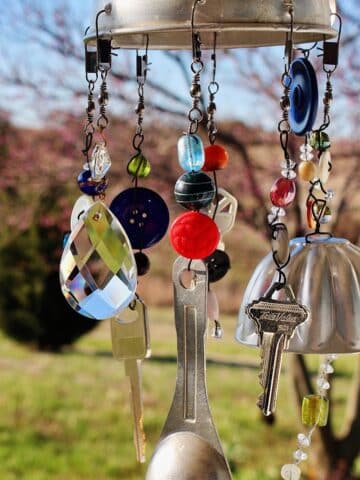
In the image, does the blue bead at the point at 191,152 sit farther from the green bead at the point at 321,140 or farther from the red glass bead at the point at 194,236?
the green bead at the point at 321,140

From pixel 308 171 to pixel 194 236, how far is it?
→ 27 cm

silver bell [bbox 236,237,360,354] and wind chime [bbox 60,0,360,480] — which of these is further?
silver bell [bbox 236,237,360,354]

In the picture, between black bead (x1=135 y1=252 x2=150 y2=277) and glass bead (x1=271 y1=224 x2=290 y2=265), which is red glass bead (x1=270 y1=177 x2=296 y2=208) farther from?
black bead (x1=135 y1=252 x2=150 y2=277)

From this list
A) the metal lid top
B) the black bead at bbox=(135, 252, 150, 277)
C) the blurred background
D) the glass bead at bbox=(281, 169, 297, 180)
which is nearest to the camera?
the metal lid top

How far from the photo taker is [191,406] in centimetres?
90

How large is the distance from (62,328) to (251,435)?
1.10 m

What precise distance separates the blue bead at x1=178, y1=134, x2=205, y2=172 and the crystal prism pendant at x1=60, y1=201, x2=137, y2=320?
0.10m

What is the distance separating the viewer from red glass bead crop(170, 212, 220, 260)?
835 millimetres

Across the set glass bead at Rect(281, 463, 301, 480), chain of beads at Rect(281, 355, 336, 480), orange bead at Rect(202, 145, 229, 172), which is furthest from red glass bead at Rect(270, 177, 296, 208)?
glass bead at Rect(281, 463, 301, 480)

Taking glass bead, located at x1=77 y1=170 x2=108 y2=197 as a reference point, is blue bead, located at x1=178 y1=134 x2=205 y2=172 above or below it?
above

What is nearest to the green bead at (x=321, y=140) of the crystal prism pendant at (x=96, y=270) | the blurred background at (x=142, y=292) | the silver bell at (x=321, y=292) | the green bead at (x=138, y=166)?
the silver bell at (x=321, y=292)

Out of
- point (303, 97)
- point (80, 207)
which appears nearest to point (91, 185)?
point (80, 207)

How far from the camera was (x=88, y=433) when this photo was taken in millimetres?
3100

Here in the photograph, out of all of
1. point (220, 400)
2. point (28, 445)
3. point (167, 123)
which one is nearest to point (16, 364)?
point (28, 445)
